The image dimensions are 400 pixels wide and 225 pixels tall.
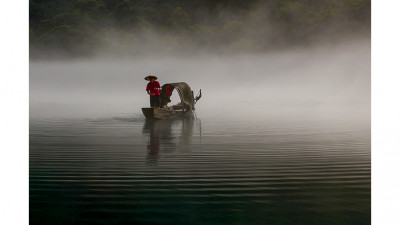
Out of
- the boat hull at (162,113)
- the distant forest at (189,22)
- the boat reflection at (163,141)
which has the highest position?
the distant forest at (189,22)

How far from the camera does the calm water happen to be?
2734 mm

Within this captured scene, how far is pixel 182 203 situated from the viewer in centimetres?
294

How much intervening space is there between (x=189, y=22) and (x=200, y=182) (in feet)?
52.8

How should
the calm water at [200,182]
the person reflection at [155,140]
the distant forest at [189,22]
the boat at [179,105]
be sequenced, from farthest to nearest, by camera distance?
the distant forest at [189,22]
the boat at [179,105]
the person reflection at [155,140]
the calm water at [200,182]

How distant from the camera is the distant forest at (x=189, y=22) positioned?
60.9 ft

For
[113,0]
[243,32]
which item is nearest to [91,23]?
[113,0]

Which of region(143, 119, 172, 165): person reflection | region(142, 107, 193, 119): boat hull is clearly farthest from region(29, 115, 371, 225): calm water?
region(142, 107, 193, 119): boat hull

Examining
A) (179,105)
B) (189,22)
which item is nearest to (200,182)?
(179,105)

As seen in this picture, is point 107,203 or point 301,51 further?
point 301,51

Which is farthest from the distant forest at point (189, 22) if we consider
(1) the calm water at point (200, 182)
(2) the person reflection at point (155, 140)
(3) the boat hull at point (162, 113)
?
(1) the calm water at point (200, 182)

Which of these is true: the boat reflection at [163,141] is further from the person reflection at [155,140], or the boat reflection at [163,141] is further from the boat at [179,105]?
the boat at [179,105]

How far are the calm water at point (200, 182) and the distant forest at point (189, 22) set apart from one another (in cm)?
1235
